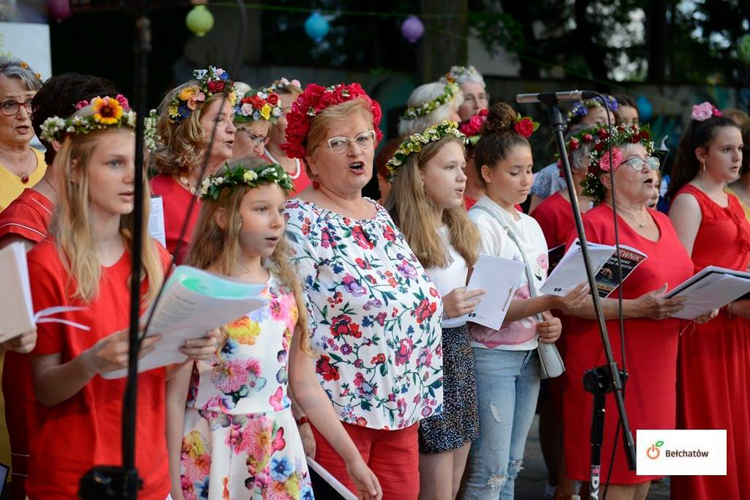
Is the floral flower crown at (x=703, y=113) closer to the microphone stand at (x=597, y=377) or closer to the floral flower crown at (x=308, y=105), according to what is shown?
the microphone stand at (x=597, y=377)

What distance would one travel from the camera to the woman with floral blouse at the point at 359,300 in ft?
11.0

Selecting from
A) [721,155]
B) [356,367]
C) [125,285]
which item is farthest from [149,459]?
[721,155]

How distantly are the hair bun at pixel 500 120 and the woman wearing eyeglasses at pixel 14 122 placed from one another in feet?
6.49

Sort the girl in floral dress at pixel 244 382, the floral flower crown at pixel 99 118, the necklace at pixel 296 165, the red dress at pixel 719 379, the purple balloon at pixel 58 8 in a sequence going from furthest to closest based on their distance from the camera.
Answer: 1. the purple balloon at pixel 58 8
2. the necklace at pixel 296 165
3. the red dress at pixel 719 379
4. the girl in floral dress at pixel 244 382
5. the floral flower crown at pixel 99 118

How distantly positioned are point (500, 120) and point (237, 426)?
2167mm

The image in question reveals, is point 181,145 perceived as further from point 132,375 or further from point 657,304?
point 657,304

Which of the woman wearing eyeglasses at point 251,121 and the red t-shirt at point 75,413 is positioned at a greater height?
the woman wearing eyeglasses at point 251,121

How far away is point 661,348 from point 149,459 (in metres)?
2.62

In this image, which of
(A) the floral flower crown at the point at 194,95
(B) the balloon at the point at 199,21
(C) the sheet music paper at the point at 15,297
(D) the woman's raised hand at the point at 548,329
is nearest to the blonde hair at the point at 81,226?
(C) the sheet music paper at the point at 15,297

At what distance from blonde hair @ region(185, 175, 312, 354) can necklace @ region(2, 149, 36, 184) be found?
3.87 ft

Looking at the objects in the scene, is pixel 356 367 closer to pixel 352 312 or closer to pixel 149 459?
pixel 352 312

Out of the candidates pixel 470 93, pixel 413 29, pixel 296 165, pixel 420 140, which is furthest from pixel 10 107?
pixel 413 29

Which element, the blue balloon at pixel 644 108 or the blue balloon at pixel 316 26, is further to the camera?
the blue balloon at pixel 644 108

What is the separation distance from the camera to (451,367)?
3.96m
